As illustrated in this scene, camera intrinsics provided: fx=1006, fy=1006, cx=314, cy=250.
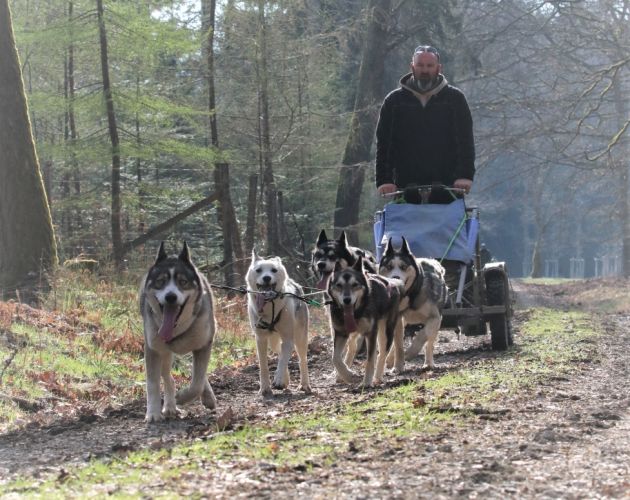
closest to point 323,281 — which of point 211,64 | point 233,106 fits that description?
point 211,64

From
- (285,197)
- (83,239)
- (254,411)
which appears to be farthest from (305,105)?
(254,411)

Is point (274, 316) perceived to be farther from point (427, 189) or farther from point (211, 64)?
point (211, 64)

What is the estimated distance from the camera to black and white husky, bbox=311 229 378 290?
388 inches

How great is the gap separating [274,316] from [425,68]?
351 centimetres

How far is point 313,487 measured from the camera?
465cm

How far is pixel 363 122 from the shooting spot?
79.8ft

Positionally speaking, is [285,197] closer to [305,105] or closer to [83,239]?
[305,105]

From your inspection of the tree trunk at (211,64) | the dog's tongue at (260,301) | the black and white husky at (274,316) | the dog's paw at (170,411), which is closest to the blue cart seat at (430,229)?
the black and white husky at (274,316)

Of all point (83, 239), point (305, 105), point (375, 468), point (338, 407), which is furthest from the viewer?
point (305, 105)

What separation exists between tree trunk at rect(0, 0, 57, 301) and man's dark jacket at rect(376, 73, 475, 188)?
5990 mm

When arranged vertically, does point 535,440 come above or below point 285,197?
below

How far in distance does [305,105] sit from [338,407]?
1707cm

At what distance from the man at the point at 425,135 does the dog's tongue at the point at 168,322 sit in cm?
422

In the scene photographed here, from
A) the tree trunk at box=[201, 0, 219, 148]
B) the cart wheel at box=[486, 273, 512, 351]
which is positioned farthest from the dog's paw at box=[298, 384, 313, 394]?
the tree trunk at box=[201, 0, 219, 148]
